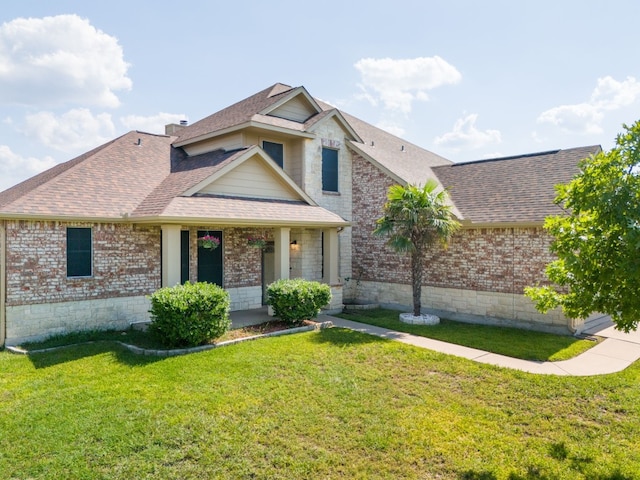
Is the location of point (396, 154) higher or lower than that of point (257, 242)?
higher

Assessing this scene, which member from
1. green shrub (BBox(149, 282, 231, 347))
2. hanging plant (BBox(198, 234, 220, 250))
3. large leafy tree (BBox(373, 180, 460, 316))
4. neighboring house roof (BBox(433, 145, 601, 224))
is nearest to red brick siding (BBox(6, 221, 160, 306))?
hanging plant (BBox(198, 234, 220, 250))

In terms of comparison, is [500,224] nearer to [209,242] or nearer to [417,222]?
[417,222]

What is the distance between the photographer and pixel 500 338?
11.4m

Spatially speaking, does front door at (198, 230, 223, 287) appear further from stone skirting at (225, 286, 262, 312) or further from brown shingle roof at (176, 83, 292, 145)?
brown shingle roof at (176, 83, 292, 145)

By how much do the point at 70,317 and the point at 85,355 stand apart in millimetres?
2191

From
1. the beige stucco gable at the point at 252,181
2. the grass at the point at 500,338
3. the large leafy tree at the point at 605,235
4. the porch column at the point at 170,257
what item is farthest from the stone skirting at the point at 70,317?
the large leafy tree at the point at 605,235

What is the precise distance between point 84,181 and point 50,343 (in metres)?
4.57

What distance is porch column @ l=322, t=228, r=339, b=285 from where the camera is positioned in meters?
15.2

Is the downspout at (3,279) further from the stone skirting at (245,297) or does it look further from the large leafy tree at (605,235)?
the large leafy tree at (605,235)

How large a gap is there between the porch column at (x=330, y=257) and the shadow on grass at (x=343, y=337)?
11.1 ft

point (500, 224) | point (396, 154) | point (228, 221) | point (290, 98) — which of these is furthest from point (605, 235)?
point (396, 154)

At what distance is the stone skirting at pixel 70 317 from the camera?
10391 mm

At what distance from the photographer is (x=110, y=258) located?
462 inches

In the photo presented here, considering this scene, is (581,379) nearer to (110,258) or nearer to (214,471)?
(214,471)
